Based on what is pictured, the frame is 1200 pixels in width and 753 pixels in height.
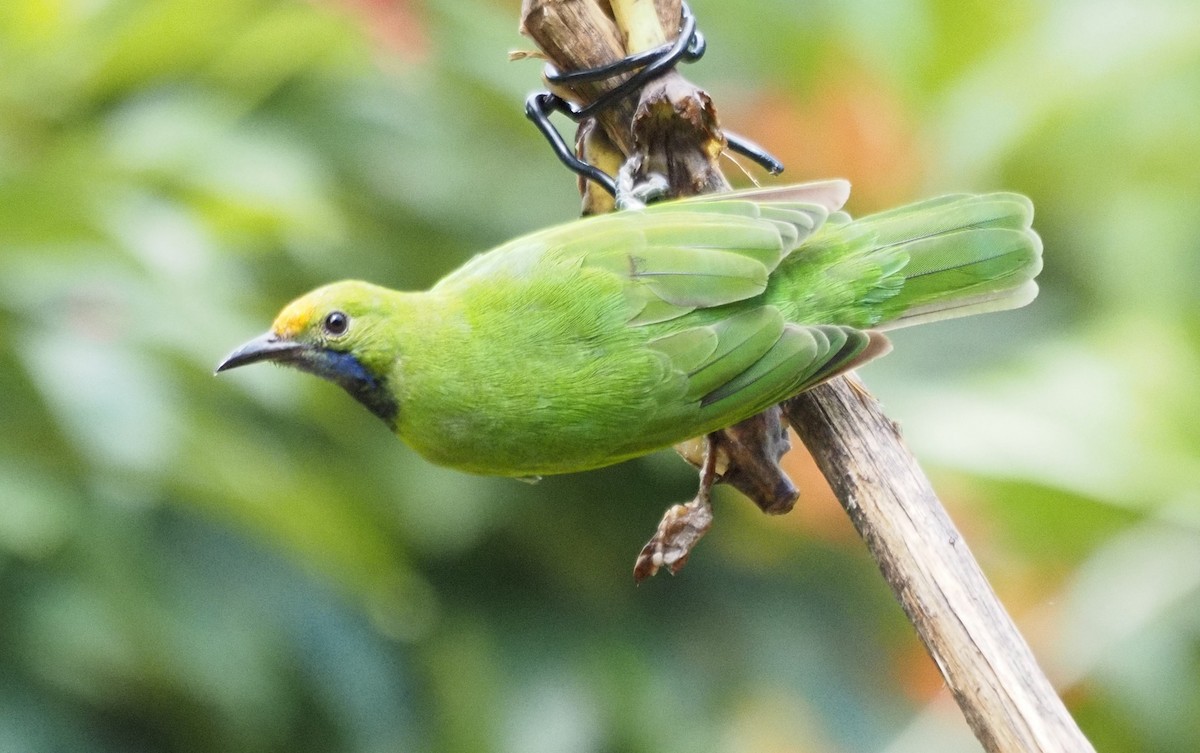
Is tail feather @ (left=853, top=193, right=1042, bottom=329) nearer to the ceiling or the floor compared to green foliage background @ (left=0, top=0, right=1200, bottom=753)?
nearer to the ceiling

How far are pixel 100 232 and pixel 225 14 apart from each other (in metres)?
0.98

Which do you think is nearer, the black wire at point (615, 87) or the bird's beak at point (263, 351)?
the black wire at point (615, 87)

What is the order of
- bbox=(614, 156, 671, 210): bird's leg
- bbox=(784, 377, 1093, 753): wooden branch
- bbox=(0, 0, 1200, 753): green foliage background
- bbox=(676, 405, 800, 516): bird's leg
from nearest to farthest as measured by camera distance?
bbox=(784, 377, 1093, 753): wooden branch < bbox=(676, 405, 800, 516): bird's leg < bbox=(614, 156, 671, 210): bird's leg < bbox=(0, 0, 1200, 753): green foliage background

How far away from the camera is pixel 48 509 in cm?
332

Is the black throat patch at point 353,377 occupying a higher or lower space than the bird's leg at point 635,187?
lower

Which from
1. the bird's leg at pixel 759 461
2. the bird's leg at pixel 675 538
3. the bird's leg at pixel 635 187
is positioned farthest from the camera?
the bird's leg at pixel 635 187

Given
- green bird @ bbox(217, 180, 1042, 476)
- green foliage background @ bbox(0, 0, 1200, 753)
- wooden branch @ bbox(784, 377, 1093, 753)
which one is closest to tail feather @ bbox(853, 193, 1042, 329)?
green bird @ bbox(217, 180, 1042, 476)

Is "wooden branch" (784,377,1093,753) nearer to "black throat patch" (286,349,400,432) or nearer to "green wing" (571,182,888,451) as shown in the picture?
"green wing" (571,182,888,451)

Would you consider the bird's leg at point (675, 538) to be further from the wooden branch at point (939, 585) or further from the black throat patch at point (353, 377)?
the black throat patch at point (353, 377)

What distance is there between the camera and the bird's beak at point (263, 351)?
7.79 ft

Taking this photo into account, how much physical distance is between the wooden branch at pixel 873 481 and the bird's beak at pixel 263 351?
2.36 ft

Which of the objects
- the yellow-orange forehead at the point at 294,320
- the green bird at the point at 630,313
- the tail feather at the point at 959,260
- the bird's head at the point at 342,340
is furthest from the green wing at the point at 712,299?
the yellow-orange forehead at the point at 294,320

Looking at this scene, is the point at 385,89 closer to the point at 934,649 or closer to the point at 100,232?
the point at 100,232

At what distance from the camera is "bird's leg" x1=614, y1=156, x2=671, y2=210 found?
2.35 m
